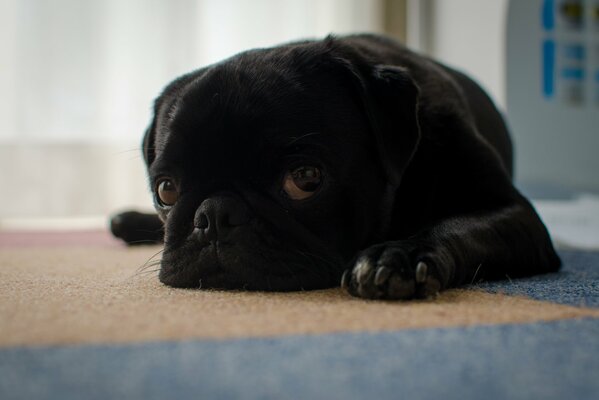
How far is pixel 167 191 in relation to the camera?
1638 millimetres

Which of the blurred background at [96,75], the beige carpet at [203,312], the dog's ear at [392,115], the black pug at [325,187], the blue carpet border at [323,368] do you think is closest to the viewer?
the blue carpet border at [323,368]

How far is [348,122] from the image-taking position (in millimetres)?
1572

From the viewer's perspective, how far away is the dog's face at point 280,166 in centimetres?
140

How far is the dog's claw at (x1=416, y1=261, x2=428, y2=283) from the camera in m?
1.21

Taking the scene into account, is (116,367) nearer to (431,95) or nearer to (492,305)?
(492,305)

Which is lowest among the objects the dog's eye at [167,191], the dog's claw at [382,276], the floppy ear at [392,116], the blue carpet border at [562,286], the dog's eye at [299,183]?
the blue carpet border at [562,286]

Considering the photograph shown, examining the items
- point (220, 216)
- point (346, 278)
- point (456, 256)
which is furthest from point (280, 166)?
point (456, 256)

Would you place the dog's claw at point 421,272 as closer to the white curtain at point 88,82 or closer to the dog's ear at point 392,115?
the dog's ear at point 392,115

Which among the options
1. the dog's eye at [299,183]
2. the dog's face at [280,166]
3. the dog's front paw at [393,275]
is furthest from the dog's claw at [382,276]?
the dog's eye at [299,183]

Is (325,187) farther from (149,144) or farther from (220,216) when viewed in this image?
(149,144)

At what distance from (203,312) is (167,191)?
2.04 ft

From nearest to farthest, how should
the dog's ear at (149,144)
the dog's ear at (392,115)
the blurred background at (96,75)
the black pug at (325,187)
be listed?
the black pug at (325,187) → the dog's ear at (392,115) → the dog's ear at (149,144) → the blurred background at (96,75)

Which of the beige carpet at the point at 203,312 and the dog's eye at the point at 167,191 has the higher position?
the dog's eye at the point at 167,191

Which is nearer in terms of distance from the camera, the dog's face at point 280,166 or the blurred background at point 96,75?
the dog's face at point 280,166
